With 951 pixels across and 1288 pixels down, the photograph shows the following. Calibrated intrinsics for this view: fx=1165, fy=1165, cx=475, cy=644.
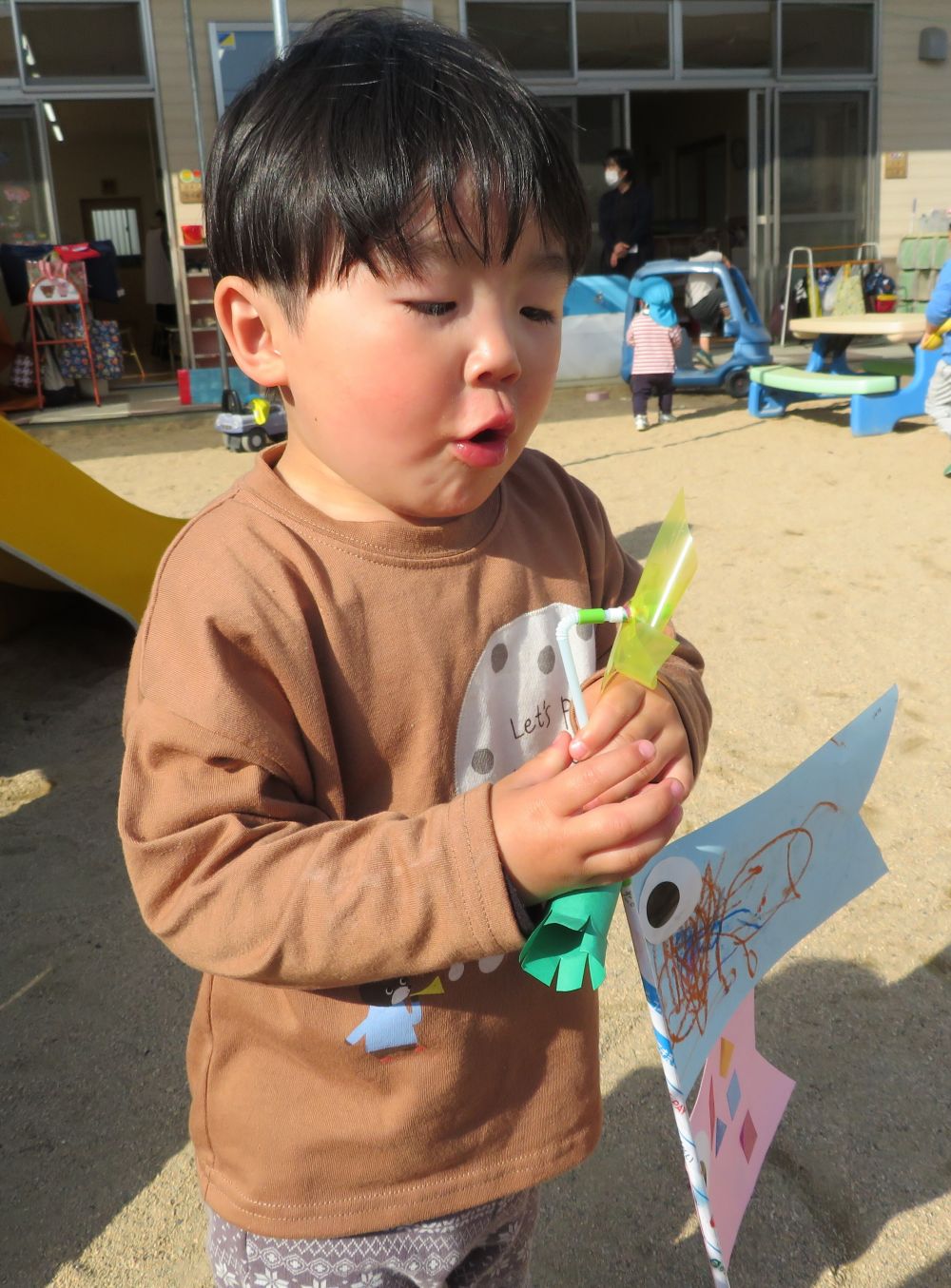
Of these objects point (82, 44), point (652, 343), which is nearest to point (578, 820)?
point (652, 343)

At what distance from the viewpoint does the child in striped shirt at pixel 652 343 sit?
7.39m

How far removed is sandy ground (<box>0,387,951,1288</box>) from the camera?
1.61 metres

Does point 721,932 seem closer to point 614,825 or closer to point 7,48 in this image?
point 614,825

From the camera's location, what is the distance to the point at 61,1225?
5.47 ft

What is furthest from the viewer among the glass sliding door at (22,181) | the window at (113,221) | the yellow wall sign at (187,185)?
the window at (113,221)

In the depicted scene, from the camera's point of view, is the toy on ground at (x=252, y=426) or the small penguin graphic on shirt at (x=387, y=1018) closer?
the small penguin graphic on shirt at (x=387, y=1018)

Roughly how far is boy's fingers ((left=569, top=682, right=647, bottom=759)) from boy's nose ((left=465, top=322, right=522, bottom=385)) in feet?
0.77

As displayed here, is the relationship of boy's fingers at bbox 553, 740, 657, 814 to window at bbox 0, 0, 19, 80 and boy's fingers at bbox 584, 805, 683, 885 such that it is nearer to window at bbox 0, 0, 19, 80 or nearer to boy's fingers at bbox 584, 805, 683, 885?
boy's fingers at bbox 584, 805, 683, 885

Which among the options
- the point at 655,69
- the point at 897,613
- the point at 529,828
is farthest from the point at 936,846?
the point at 655,69

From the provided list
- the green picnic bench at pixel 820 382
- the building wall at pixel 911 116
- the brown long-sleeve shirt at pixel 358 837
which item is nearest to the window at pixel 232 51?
the green picnic bench at pixel 820 382

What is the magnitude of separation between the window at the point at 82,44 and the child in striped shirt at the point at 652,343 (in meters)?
4.89

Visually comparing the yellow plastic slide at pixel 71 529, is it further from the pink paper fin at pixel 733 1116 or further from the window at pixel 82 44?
the window at pixel 82 44

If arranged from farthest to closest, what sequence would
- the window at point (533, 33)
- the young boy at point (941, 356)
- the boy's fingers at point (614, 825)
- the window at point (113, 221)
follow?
the window at point (113, 221) → the window at point (533, 33) → the young boy at point (941, 356) → the boy's fingers at point (614, 825)

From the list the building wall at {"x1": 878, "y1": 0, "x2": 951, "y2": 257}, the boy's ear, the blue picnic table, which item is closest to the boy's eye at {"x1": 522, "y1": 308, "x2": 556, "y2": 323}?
the boy's ear
